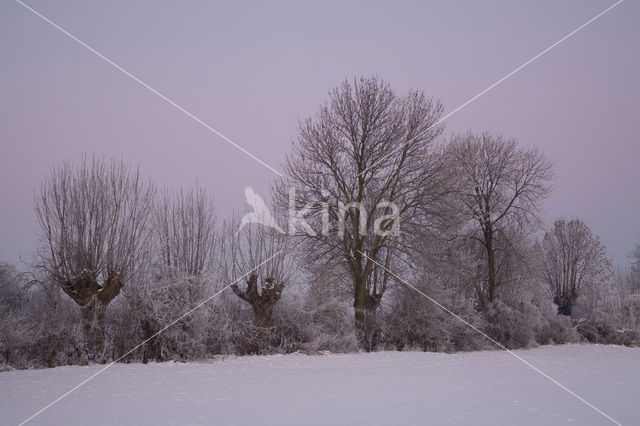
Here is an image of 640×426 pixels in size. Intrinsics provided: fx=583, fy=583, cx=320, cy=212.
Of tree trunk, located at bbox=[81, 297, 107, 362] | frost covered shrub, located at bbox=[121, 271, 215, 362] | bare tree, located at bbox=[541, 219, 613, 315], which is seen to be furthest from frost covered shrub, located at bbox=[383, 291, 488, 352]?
bare tree, located at bbox=[541, 219, 613, 315]

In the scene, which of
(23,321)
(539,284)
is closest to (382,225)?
(23,321)

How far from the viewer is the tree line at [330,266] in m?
17.4

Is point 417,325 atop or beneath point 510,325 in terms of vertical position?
atop

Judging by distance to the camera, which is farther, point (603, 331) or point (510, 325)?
point (603, 331)

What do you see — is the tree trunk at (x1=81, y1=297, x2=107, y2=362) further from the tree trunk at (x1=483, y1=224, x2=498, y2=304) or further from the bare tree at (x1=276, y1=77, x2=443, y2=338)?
the tree trunk at (x1=483, y1=224, x2=498, y2=304)

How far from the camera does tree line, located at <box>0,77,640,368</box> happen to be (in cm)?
1739

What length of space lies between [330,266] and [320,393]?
1182 centimetres

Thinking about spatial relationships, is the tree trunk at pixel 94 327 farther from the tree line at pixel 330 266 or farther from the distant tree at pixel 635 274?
the distant tree at pixel 635 274

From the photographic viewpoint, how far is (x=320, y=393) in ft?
37.5

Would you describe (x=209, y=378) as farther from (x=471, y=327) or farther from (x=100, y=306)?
(x=471, y=327)

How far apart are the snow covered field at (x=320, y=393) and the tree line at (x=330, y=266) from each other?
6.04 feet

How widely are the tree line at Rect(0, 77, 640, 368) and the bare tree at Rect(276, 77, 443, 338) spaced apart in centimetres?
6

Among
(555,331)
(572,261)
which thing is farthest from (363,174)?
(572,261)

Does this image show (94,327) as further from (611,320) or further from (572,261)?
(572,261)
